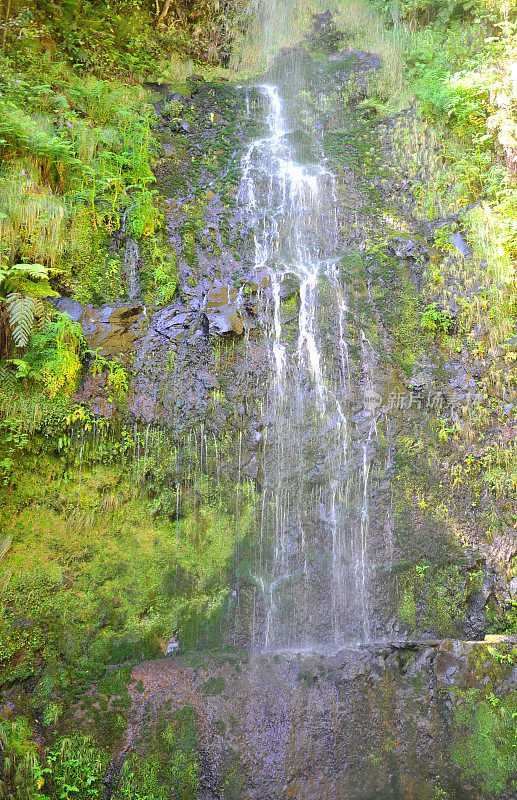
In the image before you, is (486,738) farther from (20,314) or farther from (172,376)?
(20,314)

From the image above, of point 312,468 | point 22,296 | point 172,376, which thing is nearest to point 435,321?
point 312,468

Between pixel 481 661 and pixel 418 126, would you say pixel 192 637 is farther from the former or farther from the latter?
pixel 418 126

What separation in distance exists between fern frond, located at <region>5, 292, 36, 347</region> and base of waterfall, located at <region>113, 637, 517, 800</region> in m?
4.42

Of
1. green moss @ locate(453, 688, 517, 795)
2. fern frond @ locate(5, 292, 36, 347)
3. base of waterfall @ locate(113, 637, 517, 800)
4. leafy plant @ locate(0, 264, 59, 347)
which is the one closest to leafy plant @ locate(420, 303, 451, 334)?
base of waterfall @ locate(113, 637, 517, 800)

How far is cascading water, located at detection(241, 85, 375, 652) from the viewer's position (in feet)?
23.1

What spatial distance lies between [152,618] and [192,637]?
60cm

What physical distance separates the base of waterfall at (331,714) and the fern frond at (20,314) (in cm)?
442

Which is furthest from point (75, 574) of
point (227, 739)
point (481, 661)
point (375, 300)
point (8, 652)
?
point (375, 300)

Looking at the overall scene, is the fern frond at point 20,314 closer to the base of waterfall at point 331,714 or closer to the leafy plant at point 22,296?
the leafy plant at point 22,296

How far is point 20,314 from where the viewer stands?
20.6 ft

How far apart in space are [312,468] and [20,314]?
4.53 meters

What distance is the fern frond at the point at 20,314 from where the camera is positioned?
247 inches

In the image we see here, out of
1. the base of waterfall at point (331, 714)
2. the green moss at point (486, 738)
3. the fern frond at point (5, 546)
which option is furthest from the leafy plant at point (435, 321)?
the fern frond at point (5, 546)

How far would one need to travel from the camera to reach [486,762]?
213 inches
